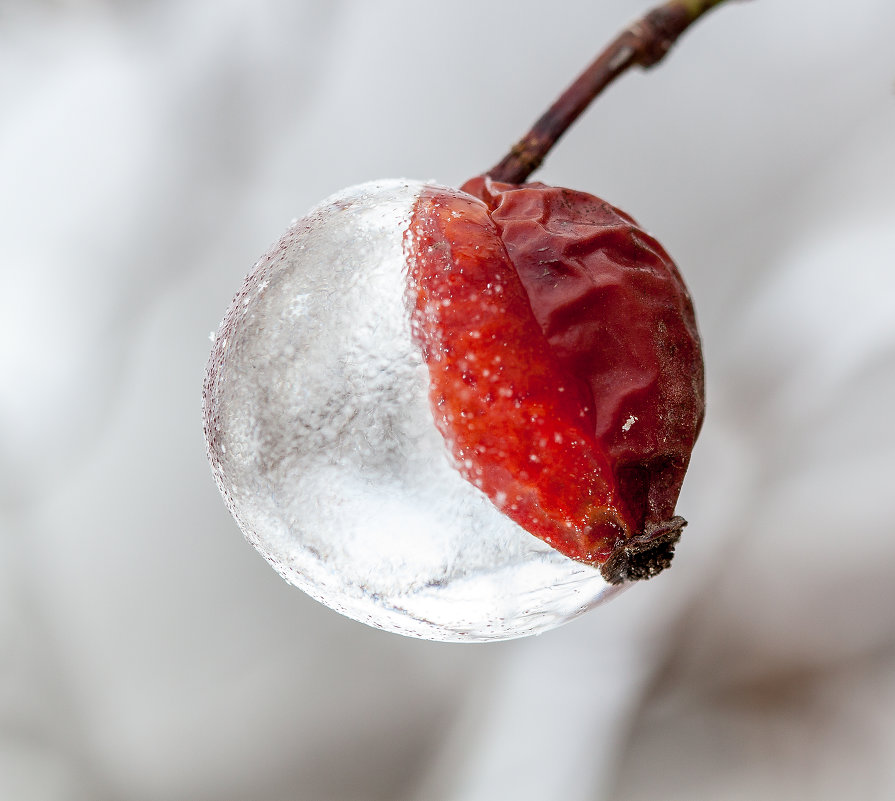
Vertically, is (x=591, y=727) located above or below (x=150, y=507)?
below

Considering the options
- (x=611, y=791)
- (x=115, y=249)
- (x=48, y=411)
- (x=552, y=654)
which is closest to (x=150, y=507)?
(x=48, y=411)

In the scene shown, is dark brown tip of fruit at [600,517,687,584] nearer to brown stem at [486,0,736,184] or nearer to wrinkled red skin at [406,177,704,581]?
wrinkled red skin at [406,177,704,581]

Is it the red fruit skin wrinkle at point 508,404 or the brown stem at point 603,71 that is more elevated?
the brown stem at point 603,71

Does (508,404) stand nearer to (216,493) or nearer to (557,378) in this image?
(557,378)

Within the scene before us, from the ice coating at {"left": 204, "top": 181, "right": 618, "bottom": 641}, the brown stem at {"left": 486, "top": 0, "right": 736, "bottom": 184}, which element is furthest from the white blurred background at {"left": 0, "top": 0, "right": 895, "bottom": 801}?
the ice coating at {"left": 204, "top": 181, "right": 618, "bottom": 641}

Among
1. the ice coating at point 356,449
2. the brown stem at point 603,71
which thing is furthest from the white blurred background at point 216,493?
the ice coating at point 356,449

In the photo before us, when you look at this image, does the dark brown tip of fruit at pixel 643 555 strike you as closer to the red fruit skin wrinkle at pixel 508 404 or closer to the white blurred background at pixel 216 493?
the red fruit skin wrinkle at pixel 508 404

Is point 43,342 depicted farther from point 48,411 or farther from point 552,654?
point 552,654

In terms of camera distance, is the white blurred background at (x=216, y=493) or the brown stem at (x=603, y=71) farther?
the white blurred background at (x=216, y=493)
